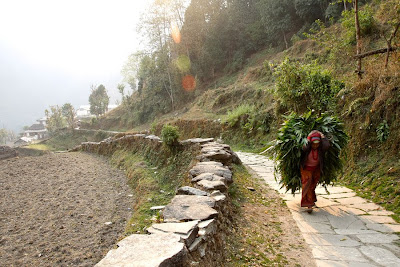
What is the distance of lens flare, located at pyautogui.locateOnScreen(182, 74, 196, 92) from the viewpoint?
98.4ft

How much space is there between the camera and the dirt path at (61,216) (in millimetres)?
4301

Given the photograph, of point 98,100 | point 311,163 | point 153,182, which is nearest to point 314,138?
point 311,163

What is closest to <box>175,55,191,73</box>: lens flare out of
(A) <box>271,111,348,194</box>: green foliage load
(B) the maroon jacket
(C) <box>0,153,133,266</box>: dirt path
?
(C) <box>0,153,133,266</box>: dirt path

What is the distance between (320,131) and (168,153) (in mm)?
5860

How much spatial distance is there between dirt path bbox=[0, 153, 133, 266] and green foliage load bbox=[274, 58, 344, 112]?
609 cm

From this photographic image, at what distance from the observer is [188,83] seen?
3036cm

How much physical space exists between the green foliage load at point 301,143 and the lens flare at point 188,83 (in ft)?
84.7

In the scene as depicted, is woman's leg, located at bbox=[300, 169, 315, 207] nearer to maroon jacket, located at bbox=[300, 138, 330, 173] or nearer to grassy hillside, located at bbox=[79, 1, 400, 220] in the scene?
maroon jacket, located at bbox=[300, 138, 330, 173]

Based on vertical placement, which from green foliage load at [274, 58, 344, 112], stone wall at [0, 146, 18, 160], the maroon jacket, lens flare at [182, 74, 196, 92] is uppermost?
lens flare at [182, 74, 196, 92]

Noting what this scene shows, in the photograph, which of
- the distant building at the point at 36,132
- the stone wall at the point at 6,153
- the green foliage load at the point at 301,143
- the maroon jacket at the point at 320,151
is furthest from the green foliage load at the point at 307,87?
the distant building at the point at 36,132

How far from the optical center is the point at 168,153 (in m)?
9.30

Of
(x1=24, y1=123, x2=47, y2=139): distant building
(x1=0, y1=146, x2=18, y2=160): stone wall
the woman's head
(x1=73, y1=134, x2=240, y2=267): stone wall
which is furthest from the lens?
(x1=24, y1=123, x2=47, y2=139): distant building

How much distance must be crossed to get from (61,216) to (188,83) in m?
25.7

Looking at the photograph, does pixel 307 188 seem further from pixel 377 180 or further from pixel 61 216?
pixel 61 216
